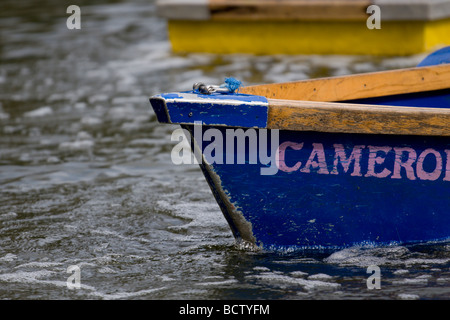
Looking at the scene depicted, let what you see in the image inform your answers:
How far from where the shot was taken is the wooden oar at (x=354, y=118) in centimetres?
324

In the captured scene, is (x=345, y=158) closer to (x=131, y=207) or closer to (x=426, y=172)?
(x=426, y=172)

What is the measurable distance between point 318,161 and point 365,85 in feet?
3.22

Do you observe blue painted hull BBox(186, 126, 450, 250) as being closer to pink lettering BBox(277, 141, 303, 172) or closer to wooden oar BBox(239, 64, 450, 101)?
pink lettering BBox(277, 141, 303, 172)

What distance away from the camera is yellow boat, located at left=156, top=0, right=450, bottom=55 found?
26.4 ft

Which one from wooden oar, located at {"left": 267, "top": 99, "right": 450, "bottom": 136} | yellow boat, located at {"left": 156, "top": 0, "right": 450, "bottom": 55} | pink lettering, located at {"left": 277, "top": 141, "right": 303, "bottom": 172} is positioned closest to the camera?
wooden oar, located at {"left": 267, "top": 99, "right": 450, "bottom": 136}

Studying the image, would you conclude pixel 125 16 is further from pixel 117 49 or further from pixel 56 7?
pixel 117 49

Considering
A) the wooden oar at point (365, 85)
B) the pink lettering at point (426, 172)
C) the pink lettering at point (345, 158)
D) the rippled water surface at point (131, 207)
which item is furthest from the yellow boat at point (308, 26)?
the pink lettering at point (345, 158)

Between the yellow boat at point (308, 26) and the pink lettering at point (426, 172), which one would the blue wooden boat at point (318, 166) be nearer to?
the pink lettering at point (426, 172)

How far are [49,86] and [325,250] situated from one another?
205 inches

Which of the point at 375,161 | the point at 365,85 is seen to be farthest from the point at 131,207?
the point at 375,161

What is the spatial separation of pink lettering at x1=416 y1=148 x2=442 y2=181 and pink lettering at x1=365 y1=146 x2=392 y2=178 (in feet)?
0.47

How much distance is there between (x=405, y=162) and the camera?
341cm

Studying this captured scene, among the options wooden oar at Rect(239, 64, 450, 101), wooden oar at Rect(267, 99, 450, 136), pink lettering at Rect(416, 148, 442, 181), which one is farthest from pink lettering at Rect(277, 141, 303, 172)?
wooden oar at Rect(239, 64, 450, 101)

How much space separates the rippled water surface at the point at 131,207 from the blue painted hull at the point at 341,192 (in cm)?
10
